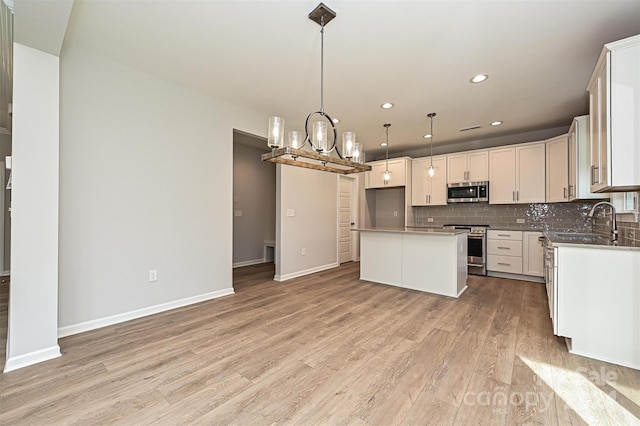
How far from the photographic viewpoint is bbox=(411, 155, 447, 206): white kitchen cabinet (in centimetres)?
586

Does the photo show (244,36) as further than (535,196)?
No

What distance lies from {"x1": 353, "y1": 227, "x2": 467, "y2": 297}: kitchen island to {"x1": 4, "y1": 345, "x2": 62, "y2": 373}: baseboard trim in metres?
Result: 3.81

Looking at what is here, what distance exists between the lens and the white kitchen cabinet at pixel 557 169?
4.44 m

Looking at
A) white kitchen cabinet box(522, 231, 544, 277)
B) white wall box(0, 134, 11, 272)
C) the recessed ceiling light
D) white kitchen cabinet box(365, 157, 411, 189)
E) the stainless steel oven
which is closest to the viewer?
the recessed ceiling light

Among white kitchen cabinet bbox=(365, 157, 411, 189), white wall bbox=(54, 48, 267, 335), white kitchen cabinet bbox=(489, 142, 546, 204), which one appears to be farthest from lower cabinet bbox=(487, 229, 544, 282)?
white wall bbox=(54, 48, 267, 335)

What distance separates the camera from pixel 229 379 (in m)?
1.95

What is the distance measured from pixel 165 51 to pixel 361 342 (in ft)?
10.8

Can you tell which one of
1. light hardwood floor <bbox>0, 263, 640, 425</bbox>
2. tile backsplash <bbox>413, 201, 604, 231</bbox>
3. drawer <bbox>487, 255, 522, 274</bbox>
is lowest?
light hardwood floor <bbox>0, 263, 640, 425</bbox>

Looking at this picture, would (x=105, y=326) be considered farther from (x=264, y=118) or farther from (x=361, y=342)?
(x=264, y=118)

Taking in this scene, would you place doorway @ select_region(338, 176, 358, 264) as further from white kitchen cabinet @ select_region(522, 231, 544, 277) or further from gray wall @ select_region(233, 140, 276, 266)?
white kitchen cabinet @ select_region(522, 231, 544, 277)

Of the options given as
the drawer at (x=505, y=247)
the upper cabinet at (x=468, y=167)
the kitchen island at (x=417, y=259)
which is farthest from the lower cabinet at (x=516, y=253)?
the kitchen island at (x=417, y=259)

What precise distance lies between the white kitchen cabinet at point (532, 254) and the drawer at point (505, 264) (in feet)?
0.28

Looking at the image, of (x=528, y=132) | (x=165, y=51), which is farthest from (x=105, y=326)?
(x=528, y=132)

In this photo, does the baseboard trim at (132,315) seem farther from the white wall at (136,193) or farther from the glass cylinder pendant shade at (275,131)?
the glass cylinder pendant shade at (275,131)
